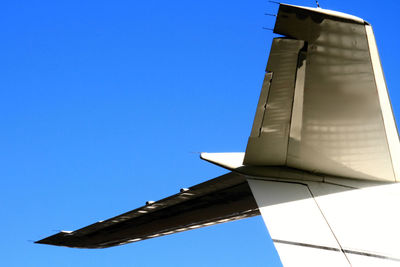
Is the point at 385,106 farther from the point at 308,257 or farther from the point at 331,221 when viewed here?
the point at 308,257

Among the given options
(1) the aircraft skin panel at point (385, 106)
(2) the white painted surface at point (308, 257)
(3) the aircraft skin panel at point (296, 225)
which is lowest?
(2) the white painted surface at point (308, 257)

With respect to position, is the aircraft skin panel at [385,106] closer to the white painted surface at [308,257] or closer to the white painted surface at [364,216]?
the white painted surface at [364,216]

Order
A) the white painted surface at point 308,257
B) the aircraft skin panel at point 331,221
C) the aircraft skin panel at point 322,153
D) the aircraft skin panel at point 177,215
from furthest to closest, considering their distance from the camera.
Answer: the aircraft skin panel at point 177,215, the aircraft skin panel at point 331,221, the white painted surface at point 308,257, the aircraft skin panel at point 322,153

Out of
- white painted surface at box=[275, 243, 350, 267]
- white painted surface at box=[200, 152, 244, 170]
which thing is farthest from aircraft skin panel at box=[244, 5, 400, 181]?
white painted surface at box=[275, 243, 350, 267]

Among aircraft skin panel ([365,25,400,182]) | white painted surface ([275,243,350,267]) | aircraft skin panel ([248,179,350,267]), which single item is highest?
aircraft skin panel ([365,25,400,182])

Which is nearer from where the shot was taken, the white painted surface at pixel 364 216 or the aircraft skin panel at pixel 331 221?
the aircraft skin panel at pixel 331 221

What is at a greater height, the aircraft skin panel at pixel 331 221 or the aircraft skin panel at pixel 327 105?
the aircraft skin panel at pixel 327 105

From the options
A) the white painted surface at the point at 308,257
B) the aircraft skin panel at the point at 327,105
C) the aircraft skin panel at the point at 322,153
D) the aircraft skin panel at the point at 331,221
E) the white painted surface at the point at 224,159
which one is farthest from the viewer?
the white painted surface at the point at 224,159

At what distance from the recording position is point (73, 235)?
9875 mm

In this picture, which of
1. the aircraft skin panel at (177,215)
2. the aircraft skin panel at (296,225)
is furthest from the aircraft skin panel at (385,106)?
the aircraft skin panel at (177,215)

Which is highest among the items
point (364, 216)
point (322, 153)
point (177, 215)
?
point (177, 215)

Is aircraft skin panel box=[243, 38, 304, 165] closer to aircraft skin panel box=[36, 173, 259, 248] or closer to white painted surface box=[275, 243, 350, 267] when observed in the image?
aircraft skin panel box=[36, 173, 259, 248]

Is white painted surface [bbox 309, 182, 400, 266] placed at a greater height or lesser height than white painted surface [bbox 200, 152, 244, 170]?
lesser

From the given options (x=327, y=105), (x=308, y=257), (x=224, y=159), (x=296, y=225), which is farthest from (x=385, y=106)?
(x=224, y=159)
